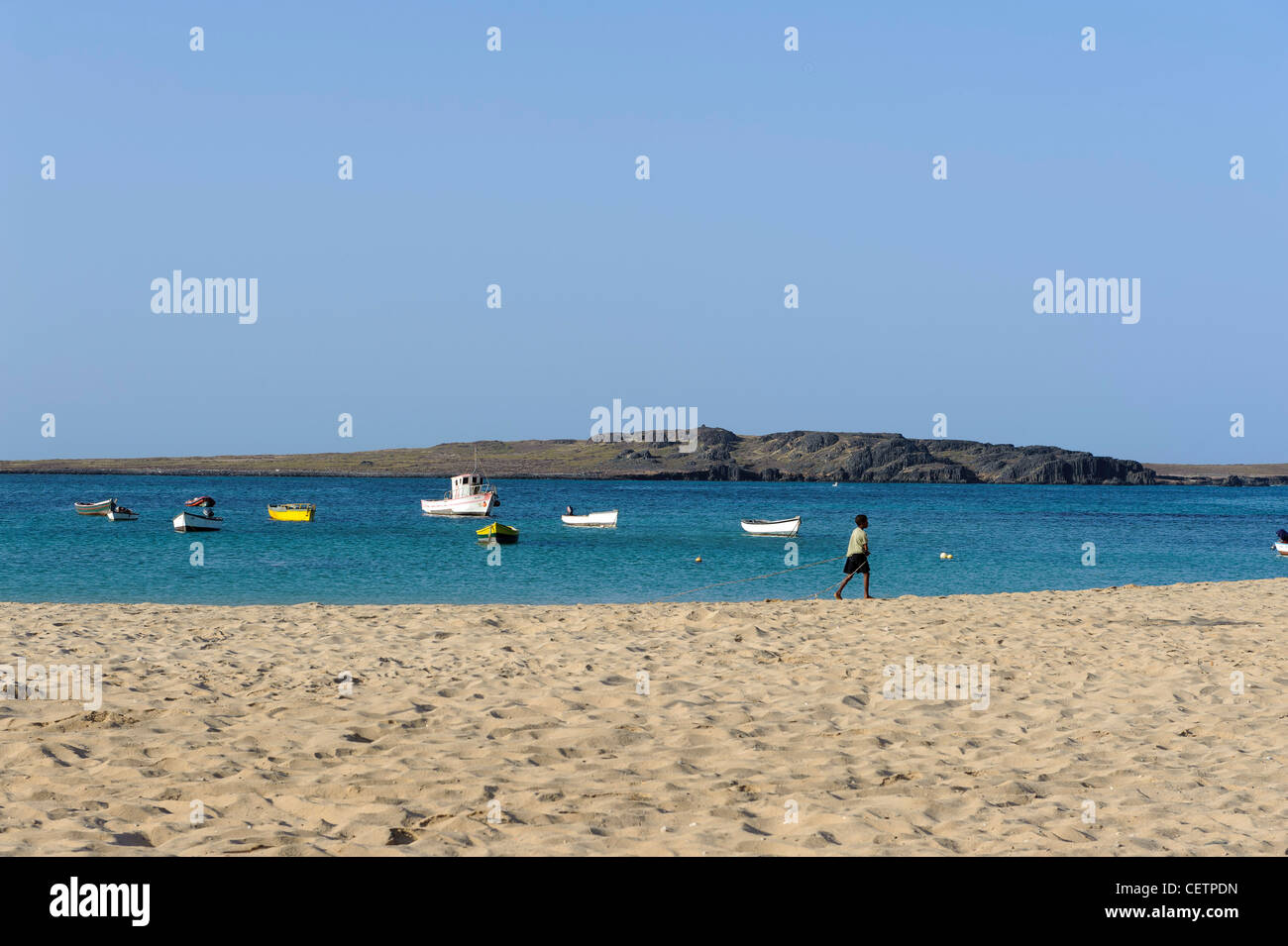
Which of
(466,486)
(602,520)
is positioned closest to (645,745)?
(602,520)

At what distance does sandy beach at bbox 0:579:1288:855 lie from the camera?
669cm

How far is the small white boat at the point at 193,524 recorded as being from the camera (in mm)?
57875

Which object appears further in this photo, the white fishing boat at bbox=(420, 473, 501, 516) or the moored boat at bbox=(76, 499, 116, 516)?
the white fishing boat at bbox=(420, 473, 501, 516)

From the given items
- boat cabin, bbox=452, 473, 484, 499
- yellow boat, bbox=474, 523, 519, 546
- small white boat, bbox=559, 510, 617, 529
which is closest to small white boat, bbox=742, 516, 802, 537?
small white boat, bbox=559, 510, 617, 529

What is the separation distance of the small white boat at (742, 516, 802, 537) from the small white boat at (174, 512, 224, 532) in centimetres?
3065

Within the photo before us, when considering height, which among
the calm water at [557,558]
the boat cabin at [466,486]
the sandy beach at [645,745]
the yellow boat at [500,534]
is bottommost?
the calm water at [557,558]

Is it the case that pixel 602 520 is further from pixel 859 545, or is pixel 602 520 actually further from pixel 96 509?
pixel 859 545

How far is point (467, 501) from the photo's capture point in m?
74.2

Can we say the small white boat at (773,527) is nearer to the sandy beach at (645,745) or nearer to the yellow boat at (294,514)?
the yellow boat at (294,514)

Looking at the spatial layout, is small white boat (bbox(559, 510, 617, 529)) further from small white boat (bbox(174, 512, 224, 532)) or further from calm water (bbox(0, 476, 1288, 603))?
small white boat (bbox(174, 512, 224, 532))

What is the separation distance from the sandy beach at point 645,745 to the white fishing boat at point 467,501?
57.5 meters

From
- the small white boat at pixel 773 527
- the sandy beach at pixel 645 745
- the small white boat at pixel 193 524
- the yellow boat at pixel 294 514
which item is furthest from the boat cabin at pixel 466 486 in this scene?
the sandy beach at pixel 645 745

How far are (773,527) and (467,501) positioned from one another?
24950 millimetres
